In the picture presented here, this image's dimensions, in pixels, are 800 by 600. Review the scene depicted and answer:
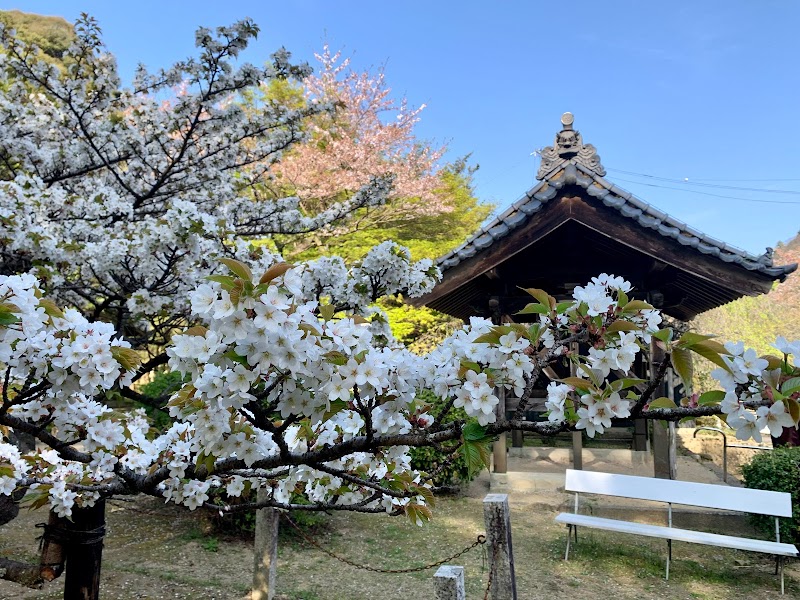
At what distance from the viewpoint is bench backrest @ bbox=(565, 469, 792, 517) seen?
14.6ft

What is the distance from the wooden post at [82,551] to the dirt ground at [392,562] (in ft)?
1.29

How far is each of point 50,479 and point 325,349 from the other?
2.16m

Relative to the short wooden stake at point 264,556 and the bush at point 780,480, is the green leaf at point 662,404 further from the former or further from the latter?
the bush at point 780,480

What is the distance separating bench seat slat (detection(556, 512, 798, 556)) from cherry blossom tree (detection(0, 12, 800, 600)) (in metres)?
2.69

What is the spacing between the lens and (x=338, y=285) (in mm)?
3619

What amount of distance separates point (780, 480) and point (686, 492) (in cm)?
88

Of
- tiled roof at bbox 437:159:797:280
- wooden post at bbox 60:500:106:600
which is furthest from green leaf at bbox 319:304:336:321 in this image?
tiled roof at bbox 437:159:797:280

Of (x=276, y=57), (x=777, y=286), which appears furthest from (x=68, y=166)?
(x=777, y=286)

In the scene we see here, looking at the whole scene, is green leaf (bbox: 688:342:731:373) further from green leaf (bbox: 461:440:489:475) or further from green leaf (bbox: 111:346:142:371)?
green leaf (bbox: 111:346:142:371)

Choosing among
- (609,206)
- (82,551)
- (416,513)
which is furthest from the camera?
(609,206)

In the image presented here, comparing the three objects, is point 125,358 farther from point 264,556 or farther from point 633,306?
point 264,556

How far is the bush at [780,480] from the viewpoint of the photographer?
4696 millimetres

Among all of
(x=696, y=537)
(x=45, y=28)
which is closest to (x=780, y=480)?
(x=696, y=537)

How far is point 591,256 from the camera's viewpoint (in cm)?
658
